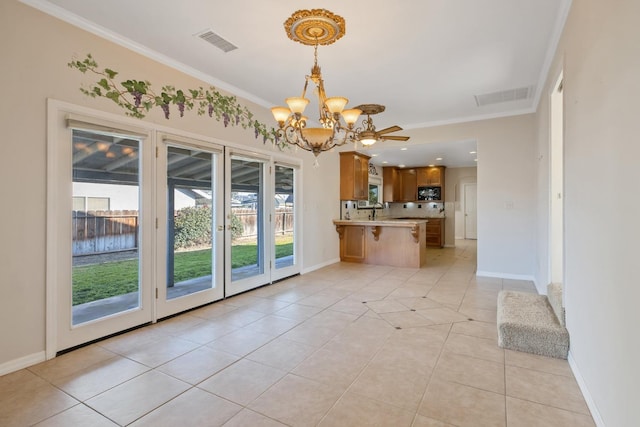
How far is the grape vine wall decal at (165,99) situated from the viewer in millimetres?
2840

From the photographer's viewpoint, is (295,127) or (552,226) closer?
(295,127)

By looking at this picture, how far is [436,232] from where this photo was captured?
363 inches

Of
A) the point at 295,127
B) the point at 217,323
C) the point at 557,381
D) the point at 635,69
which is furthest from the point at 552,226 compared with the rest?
the point at 217,323

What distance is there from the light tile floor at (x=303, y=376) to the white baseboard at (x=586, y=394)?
4 centimetres

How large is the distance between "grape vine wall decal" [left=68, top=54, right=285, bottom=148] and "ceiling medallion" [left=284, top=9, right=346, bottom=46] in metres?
1.66

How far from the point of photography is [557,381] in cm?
217

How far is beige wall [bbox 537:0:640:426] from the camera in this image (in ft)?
4.28

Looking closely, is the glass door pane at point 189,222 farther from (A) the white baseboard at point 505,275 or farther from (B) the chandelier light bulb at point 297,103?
(A) the white baseboard at point 505,275

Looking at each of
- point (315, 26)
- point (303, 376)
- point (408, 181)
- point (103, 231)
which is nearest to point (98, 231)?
point (103, 231)

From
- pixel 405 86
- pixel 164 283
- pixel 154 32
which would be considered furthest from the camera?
pixel 405 86

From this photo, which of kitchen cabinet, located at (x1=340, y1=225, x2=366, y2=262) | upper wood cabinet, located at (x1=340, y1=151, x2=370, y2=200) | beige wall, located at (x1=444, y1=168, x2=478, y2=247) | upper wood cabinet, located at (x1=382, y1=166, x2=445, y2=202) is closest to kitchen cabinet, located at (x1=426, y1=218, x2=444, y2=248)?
beige wall, located at (x1=444, y1=168, x2=478, y2=247)

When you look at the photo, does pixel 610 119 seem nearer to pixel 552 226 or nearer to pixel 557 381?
pixel 557 381

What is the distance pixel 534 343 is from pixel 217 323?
291cm

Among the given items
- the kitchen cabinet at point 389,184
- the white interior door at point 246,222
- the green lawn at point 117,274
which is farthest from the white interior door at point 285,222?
the kitchen cabinet at point 389,184
